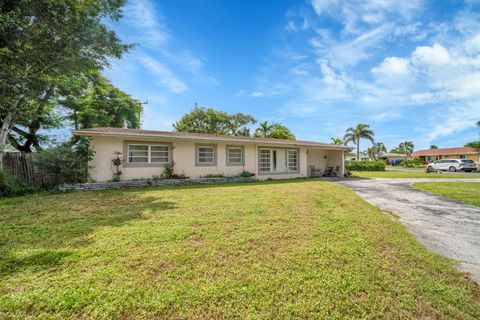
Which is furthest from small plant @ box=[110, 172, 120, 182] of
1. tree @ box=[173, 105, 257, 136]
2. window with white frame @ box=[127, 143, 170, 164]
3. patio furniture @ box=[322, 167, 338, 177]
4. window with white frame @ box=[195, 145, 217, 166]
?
tree @ box=[173, 105, 257, 136]

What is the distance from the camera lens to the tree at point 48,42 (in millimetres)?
6484

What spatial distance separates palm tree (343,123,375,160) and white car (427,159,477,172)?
10.2 m

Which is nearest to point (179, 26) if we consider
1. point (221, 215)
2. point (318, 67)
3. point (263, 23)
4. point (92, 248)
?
point (263, 23)

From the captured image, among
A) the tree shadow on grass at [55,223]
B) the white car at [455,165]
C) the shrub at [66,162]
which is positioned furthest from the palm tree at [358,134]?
the shrub at [66,162]

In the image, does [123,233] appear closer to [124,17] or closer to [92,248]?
[92,248]

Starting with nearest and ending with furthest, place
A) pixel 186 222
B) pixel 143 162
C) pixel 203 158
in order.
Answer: pixel 186 222 → pixel 143 162 → pixel 203 158

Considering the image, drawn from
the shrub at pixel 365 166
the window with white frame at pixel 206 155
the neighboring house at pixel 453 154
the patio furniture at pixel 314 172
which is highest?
the neighboring house at pixel 453 154

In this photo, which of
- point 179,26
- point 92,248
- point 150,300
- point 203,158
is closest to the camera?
point 150,300

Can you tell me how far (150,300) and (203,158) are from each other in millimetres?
9747

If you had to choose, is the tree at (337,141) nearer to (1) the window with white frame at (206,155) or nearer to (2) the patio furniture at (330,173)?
(2) the patio furniture at (330,173)

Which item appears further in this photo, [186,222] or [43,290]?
[186,222]

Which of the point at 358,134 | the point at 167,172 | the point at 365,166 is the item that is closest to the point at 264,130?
the point at 365,166

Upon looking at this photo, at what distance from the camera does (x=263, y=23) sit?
1040 cm

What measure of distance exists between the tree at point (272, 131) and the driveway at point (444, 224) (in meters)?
22.8
